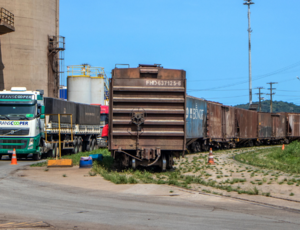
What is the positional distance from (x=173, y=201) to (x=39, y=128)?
14359mm

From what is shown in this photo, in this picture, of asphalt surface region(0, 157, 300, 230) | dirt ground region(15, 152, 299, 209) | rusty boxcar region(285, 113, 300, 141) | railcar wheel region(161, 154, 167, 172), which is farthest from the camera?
rusty boxcar region(285, 113, 300, 141)

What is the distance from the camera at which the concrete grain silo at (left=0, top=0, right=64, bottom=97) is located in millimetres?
36812

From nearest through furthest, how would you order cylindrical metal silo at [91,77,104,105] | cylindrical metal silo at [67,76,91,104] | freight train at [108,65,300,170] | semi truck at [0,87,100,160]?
freight train at [108,65,300,170], semi truck at [0,87,100,160], cylindrical metal silo at [67,76,91,104], cylindrical metal silo at [91,77,104,105]

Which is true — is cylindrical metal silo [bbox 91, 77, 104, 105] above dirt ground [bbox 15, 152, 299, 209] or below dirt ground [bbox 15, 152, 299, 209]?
above

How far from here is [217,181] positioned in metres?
14.4

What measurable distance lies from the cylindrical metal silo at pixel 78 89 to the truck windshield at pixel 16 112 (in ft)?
95.1

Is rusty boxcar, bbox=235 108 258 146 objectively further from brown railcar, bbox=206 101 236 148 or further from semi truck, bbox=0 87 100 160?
semi truck, bbox=0 87 100 160

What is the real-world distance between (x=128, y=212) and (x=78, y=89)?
142ft

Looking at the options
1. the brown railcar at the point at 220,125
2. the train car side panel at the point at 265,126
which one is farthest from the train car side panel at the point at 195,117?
the train car side panel at the point at 265,126

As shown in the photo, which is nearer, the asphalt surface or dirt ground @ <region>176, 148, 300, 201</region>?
the asphalt surface

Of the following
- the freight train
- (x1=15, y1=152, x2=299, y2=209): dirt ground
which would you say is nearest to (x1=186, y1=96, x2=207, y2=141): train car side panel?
(x1=15, y1=152, x2=299, y2=209): dirt ground

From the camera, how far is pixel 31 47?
37875mm

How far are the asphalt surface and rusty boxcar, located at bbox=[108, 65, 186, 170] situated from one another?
150 inches

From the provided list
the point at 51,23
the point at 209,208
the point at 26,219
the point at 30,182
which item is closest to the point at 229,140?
the point at 51,23
